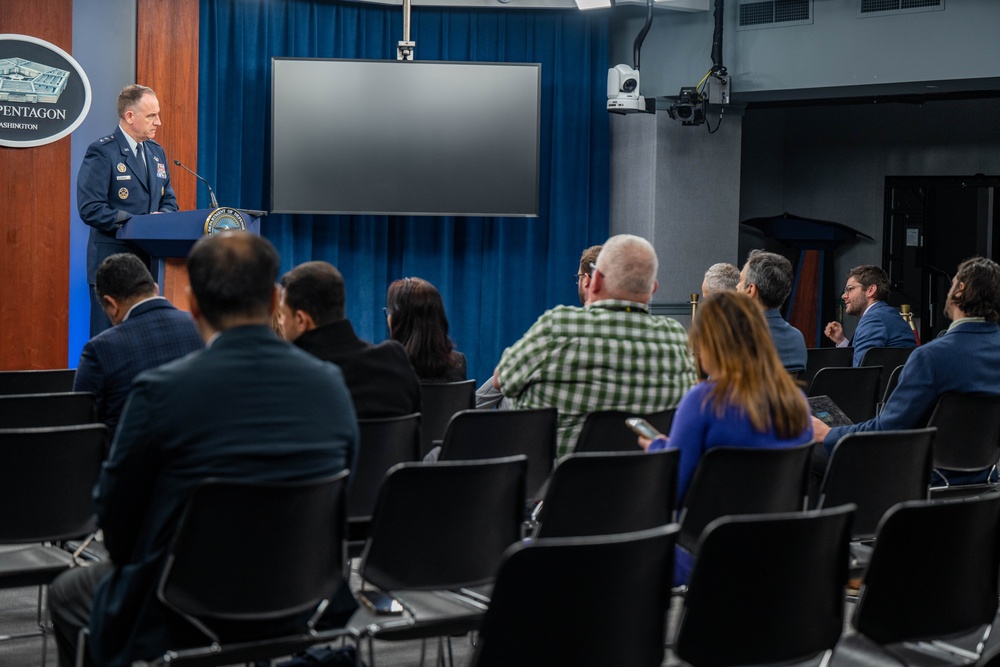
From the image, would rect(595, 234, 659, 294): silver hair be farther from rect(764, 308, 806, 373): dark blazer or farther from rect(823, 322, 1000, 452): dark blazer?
rect(764, 308, 806, 373): dark blazer

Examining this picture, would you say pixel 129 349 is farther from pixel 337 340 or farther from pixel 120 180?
pixel 120 180

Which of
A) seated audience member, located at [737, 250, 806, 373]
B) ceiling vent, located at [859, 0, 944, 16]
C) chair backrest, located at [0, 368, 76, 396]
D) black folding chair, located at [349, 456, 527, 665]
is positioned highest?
ceiling vent, located at [859, 0, 944, 16]

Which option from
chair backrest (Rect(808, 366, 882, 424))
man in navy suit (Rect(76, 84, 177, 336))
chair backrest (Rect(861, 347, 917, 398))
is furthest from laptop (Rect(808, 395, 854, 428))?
man in navy suit (Rect(76, 84, 177, 336))

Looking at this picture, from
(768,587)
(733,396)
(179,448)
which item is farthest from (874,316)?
(179,448)

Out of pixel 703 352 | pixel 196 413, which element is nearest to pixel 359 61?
Result: pixel 703 352

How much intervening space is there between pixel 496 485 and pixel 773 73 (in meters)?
7.11

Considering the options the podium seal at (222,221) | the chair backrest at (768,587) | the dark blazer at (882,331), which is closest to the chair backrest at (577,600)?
the chair backrest at (768,587)

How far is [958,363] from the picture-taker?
167 inches

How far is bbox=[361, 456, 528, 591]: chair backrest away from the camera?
8.84ft

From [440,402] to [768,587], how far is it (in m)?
2.32

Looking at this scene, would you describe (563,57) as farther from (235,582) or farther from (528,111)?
(235,582)

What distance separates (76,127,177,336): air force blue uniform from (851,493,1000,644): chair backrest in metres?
5.07

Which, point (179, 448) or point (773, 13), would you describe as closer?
point (179, 448)

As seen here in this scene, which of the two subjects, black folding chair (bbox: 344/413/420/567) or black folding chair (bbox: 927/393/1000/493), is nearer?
black folding chair (bbox: 344/413/420/567)
